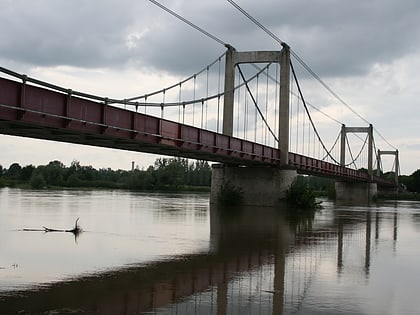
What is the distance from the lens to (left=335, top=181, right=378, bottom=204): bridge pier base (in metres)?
115

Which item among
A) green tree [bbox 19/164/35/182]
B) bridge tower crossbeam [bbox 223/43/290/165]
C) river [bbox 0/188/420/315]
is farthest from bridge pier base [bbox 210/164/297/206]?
green tree [bbox 19/164/35/182]

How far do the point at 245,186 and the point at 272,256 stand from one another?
37.7 meters

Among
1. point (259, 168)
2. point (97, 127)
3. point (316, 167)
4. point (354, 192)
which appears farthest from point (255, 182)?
point (354, 192)

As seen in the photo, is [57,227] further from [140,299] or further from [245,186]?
[245,186]

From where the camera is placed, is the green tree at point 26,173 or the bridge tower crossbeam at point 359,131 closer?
the bridge tower crossbeam at point 359,131

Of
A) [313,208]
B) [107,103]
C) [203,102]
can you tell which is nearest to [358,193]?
[313,208]

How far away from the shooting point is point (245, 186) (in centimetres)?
5800

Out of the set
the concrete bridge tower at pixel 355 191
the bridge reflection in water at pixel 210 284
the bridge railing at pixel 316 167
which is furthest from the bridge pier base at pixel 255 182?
the concrete bridge tower at pixel 355 191

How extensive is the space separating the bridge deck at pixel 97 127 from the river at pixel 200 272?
456cm

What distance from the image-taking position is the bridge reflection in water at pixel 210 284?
12.0 m

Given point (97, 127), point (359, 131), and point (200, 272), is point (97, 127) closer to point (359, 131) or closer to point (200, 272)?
point (200, 272)

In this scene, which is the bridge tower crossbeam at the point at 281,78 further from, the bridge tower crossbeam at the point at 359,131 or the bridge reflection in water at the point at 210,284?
the bridge tower crossbeam at the point at 359,131

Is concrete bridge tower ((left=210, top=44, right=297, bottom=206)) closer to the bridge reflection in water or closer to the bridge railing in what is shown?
the bridge railing

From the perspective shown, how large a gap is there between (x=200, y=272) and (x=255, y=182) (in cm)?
4147
